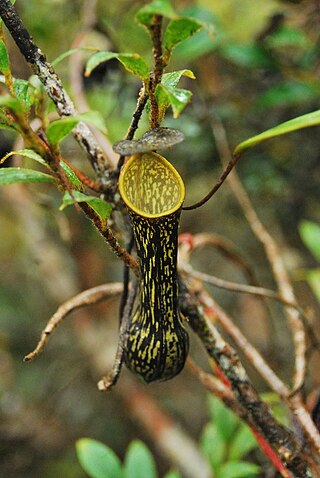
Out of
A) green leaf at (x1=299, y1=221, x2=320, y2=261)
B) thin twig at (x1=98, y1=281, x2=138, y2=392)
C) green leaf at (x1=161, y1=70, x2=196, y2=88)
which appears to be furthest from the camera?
green leaf at (x1=299, y1=221, x2=320, y2=261)

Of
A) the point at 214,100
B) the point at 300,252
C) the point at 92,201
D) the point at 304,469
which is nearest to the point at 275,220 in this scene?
the point at 300,252

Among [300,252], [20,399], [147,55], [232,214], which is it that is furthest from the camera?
[20,399]

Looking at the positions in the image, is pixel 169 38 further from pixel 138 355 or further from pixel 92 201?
pixel 138 355

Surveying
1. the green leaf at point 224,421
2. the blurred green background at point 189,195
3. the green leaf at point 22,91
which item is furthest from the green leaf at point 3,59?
the green leaf at point 224,421

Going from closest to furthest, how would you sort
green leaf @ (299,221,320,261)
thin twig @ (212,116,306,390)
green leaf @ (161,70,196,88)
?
green leaf @ (161,70,196,88) < thin twig @ (212,116,306,390) < green leaf @ (299,221,320,261)

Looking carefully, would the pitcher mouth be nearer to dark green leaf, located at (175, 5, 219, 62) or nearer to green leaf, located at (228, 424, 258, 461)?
green leaf, located at (228, 424, 258, 461)

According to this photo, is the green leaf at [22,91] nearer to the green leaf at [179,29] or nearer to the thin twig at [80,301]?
the green leaf at [179,29]

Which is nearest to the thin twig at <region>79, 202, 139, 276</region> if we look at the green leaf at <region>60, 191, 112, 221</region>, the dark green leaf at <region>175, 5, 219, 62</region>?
the green leaf at <region>60, 191, 112, 221</region>

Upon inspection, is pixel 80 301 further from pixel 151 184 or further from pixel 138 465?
pixel 138 465
